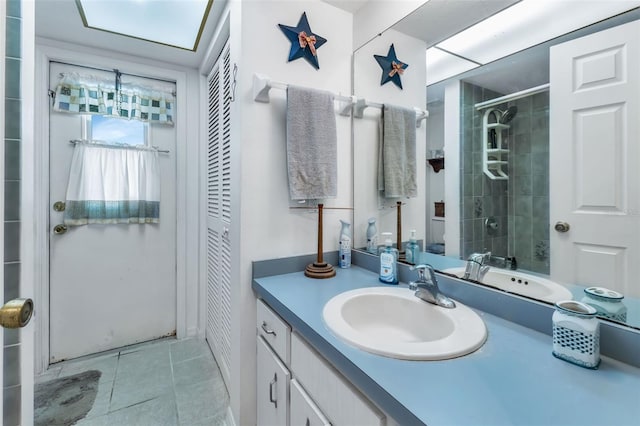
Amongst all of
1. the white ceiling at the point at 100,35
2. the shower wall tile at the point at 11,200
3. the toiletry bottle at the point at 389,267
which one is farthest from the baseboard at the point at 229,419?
the white ceiling at the point at 100,35

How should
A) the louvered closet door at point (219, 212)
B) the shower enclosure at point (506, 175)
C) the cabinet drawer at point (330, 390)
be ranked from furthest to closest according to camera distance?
the louvered closet door at point (219, 212) → the shower enclosure at point (506, 175) → the cabinet drawer at point (330, 390)

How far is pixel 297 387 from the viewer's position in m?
0.89

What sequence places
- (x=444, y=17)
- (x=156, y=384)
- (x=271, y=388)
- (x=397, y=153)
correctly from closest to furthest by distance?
1. (x=271, y=388)
2. (x=444, y=17)
3. (x=397, y=153)
4. (x=156, y=384)

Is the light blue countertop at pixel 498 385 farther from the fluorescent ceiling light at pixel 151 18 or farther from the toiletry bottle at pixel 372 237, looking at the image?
the fluorescent ceiling light at pixel 151 18

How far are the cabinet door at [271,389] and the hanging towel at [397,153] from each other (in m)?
0.91

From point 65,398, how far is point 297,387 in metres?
1.61

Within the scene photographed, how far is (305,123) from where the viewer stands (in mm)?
1309

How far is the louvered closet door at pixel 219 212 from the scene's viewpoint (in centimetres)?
160

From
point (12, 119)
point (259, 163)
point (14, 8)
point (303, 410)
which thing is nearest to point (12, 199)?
point (12, 119)

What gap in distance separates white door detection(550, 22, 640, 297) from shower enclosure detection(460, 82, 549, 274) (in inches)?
1.3

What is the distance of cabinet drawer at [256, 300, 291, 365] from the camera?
3.21 ft

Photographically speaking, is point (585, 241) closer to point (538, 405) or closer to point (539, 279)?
point (539, 279)

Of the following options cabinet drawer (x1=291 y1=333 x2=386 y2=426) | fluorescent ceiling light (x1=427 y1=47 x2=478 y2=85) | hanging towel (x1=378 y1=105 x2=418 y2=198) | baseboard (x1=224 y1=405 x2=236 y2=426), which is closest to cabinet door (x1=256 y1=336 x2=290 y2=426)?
cabinet drawer (x1=291 y1=333 x2=386 y2=426)

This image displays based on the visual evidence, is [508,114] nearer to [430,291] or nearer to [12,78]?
[430,291]
